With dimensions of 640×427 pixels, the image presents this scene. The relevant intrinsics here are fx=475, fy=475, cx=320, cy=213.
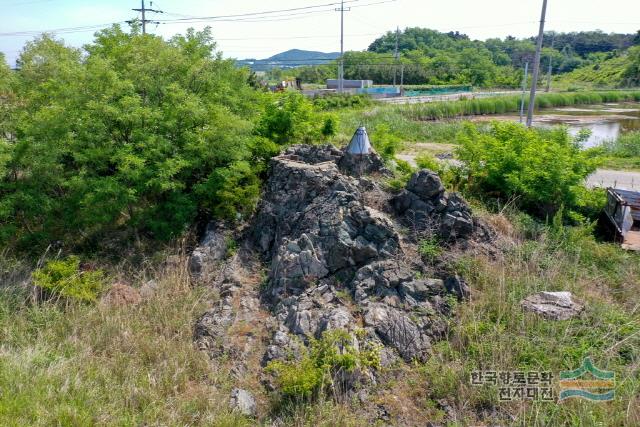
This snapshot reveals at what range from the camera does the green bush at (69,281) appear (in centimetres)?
682

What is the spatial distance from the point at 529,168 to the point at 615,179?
507cm

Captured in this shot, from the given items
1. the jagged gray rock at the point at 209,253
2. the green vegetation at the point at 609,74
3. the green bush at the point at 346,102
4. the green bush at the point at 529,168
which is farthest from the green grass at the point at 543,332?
the green vegetation at the point at 609,74

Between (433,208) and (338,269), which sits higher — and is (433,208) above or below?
above

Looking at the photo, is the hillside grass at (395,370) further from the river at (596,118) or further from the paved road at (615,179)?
the river at (596,118)

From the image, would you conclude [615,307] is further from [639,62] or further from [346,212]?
[639,62]

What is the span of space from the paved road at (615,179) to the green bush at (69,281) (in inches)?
400

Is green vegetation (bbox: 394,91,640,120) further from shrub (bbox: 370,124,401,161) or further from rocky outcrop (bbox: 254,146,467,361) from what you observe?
rocky outcrop (bbox: 254,146,467,361)

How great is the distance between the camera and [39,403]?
456 centimetres

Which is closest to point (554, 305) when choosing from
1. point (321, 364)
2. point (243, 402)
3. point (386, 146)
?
point (321, 364)

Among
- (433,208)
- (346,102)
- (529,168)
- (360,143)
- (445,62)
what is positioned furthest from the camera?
(445,62)

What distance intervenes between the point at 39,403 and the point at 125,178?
3941 mm

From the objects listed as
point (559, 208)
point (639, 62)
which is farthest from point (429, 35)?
point (559, 208)

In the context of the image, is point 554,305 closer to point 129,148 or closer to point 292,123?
point 292,123

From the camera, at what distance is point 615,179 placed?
11.5 meters
